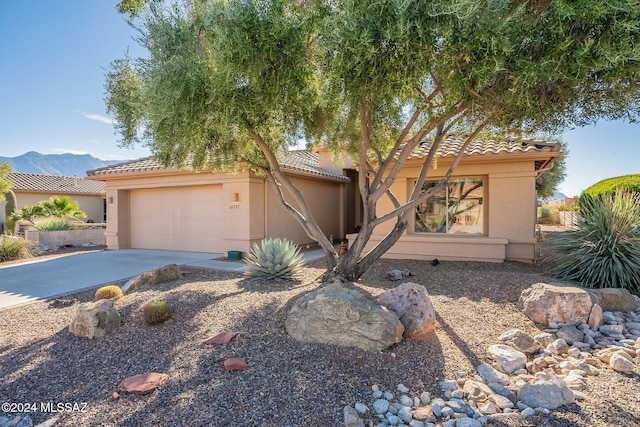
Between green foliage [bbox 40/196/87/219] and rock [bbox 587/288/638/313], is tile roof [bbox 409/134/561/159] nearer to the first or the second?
rock [bbox 587/288/638/313]

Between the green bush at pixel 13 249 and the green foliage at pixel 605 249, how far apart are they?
56.5 ft

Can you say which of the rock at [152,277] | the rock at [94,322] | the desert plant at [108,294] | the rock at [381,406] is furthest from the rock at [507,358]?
the rock at [152,277]

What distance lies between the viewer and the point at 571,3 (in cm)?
425

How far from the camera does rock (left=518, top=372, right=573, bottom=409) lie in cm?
316

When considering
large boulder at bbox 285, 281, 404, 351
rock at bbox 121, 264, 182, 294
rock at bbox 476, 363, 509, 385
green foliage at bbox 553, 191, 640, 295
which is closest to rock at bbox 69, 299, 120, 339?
rock at bbox 121, 264, 182, 294

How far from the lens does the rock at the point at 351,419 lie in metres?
2.87

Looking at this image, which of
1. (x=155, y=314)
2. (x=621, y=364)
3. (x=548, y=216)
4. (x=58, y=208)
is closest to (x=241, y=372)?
(x=155, y=314)

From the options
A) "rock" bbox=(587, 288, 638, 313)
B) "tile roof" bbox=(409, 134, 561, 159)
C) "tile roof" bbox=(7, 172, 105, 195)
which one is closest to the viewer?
"rock" bbox=(587, 288, 638, 313)

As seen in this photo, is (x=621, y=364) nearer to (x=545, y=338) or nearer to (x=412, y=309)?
(x=545, y=338)

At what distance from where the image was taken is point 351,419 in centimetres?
289

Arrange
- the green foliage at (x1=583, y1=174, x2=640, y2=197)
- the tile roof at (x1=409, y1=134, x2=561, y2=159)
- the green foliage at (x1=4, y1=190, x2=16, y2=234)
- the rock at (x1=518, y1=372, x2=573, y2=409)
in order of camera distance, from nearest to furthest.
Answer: the rock at (x1=518, y1=372, x2=573, y2=409) < the tile roof at (x1=409, y1=134, x2=561, y2=159) < the green foliage at (x1=583, y1=174, x2=640, y2=197) < the green foliage at (x1=4, y1=190, x2=16, y2=234)

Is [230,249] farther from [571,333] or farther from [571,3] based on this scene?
[571,3]

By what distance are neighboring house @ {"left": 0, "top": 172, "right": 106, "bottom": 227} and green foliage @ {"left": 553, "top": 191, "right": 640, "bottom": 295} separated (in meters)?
30.8

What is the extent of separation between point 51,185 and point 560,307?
33.0m
